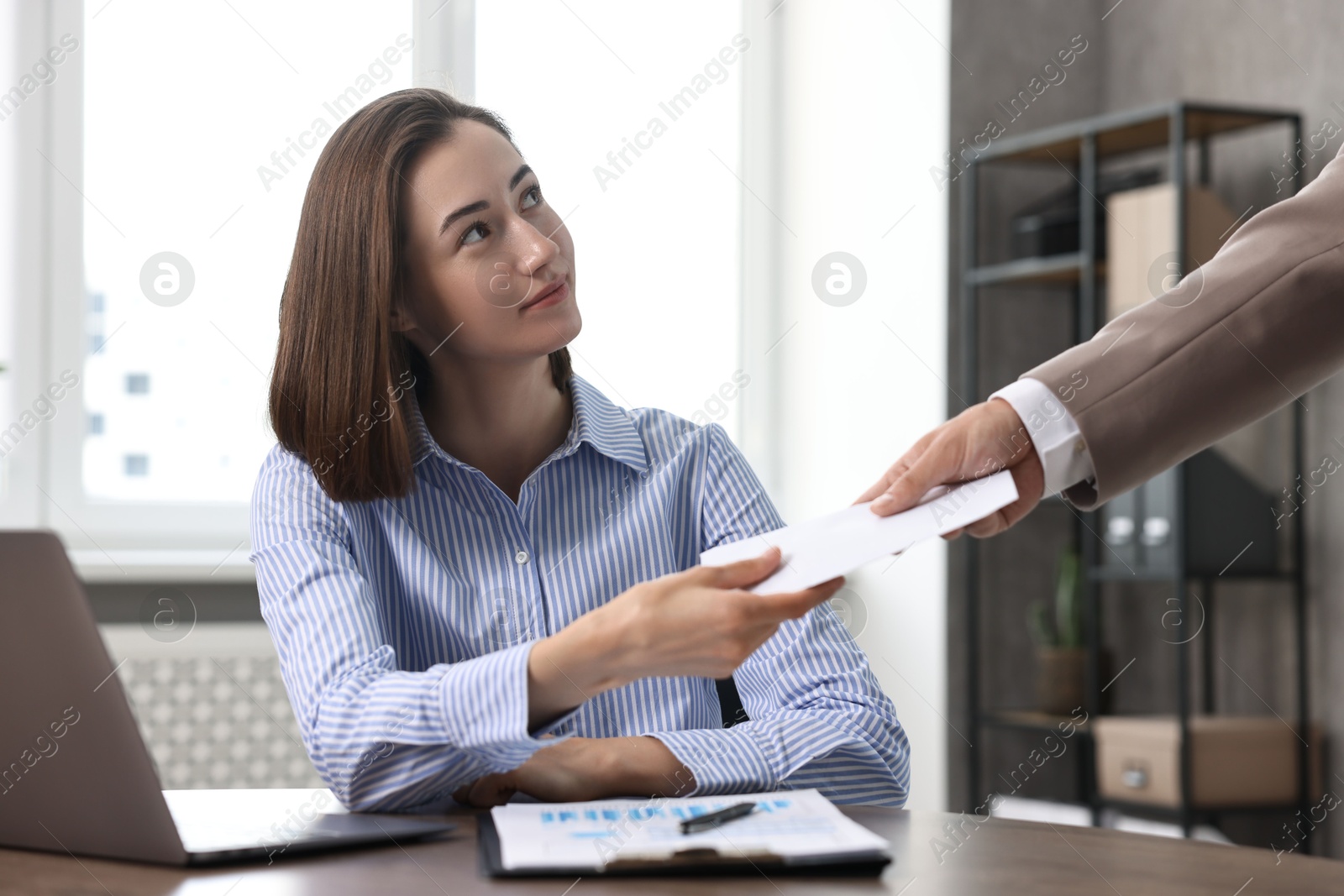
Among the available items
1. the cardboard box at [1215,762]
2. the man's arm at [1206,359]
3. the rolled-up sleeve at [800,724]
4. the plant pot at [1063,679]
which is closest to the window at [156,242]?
the rolled-up sleeve at [800,724]

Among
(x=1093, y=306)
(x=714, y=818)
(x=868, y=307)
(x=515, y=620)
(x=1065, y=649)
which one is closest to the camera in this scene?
(x=714, y=818)

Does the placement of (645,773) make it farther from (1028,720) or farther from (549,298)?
(1028,720)

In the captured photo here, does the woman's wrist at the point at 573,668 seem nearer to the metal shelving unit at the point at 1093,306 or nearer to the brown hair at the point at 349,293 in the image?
the brown hair at the point at 349,293

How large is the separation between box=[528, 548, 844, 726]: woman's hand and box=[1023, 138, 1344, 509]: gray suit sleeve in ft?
1.00

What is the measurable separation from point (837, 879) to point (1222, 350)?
547mm

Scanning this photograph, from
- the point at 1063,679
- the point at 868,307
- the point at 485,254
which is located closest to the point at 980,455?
the point at 485,254

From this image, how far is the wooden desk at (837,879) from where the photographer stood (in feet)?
2.48

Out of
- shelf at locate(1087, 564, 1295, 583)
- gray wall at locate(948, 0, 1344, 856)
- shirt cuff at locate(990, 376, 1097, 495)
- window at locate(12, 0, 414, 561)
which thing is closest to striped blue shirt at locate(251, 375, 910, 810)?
shirt cuff at locate(990, 376, 1097, 495)

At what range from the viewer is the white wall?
3301 mm

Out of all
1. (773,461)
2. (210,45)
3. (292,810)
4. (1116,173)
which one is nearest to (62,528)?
(210,45)

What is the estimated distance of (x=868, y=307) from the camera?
3.46 meters

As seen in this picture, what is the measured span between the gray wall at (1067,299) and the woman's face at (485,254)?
6.45ft

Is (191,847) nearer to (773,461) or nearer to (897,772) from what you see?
(897,772)

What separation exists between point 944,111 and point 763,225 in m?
0.68
